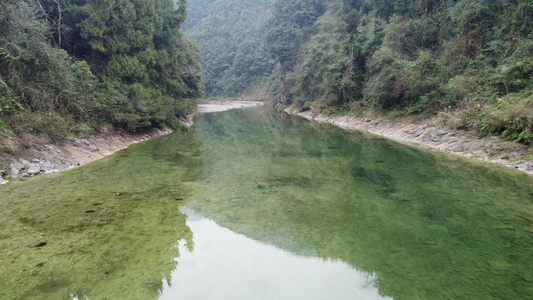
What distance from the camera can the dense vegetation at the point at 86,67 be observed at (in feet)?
32.9

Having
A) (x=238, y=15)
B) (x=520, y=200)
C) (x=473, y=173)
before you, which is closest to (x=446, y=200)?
(x=520, y=200)

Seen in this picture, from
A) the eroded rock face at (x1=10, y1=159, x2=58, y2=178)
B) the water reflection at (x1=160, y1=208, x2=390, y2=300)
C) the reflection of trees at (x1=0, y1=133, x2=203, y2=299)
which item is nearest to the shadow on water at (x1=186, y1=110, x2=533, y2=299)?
the water reflection at (x1=160, y1=208, x2=390, y2=300)

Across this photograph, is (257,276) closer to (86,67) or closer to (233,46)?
(86,67)

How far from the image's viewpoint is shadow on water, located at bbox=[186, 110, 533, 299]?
13.4 feet

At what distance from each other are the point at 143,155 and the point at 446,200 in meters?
10.4

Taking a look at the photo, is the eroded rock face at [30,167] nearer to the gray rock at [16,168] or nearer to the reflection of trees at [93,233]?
the gray rock at [16,168]

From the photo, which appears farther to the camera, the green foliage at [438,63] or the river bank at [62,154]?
the green foliage at [438,63]

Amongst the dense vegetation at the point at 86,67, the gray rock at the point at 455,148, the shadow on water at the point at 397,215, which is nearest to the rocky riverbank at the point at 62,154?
the dense vegetation at the point at 86,67

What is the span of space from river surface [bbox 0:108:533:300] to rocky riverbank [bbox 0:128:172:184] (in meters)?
0.74

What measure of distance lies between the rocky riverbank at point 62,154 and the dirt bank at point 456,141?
43.2ft

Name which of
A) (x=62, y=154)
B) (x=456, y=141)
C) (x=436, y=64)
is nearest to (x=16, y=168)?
(x=62, y=154)

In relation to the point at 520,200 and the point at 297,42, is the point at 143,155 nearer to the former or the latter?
the point at 520,200

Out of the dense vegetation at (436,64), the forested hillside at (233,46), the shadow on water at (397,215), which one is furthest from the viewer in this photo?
the forested hillside at (233,46)

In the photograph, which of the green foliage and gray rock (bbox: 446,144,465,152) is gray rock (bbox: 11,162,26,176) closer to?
gray rock (bbox: 446,144,465,152)
